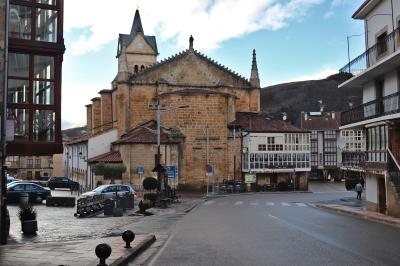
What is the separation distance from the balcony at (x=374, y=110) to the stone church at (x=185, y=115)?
26659 millimetres

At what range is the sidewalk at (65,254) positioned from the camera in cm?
1057

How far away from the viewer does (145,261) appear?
11.5 metres

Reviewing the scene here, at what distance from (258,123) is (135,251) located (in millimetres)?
49802

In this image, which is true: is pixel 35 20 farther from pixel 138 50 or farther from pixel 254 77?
pixel 138 50

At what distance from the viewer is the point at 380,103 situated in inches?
996

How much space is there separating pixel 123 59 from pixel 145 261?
1960 inches

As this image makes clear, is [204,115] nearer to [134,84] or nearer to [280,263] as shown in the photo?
[134,84]

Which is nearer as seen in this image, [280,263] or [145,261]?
[280,263]

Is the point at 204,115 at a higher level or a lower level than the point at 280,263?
higher

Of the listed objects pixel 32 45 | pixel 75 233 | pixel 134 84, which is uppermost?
pixel 134 84

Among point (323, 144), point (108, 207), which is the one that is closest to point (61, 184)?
point (108, 207)

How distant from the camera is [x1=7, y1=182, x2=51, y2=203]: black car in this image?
32.1 metres

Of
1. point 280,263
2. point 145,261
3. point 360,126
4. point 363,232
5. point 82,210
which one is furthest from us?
point 360,126

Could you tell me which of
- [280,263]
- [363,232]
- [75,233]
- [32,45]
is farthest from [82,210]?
[280,263]
